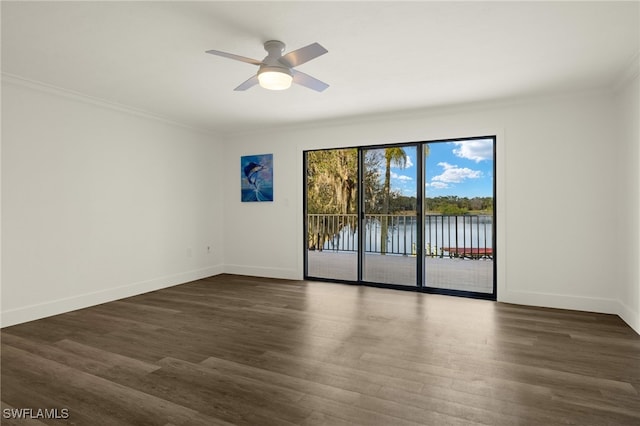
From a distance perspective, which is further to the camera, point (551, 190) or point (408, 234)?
point (408, 234)

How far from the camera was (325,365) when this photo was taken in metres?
2.66

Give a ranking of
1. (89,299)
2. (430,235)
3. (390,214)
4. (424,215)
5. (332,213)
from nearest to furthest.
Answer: (89,299)
(424,215)
(390,214)
(430,235)
(332,213)

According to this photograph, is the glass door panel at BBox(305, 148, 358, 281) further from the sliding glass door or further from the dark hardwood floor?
the dark hardwood floor

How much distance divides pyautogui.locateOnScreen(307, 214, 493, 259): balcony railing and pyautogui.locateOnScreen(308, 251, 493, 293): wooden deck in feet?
0.47

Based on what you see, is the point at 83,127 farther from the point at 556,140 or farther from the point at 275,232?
the point at 556,140

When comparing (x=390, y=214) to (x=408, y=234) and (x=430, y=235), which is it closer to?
(x=408, y=234)

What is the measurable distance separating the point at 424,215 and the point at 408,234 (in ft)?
1.48

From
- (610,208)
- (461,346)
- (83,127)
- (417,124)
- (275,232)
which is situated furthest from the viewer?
(275,232)

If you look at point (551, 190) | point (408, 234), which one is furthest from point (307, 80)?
point (551, 190)

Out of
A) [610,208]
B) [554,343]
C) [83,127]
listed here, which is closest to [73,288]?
[83,127]

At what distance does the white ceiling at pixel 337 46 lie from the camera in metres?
2.40

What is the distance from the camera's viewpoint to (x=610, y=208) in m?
4.01

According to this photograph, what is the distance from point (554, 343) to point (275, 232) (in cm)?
414

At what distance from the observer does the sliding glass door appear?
5.09 meters
